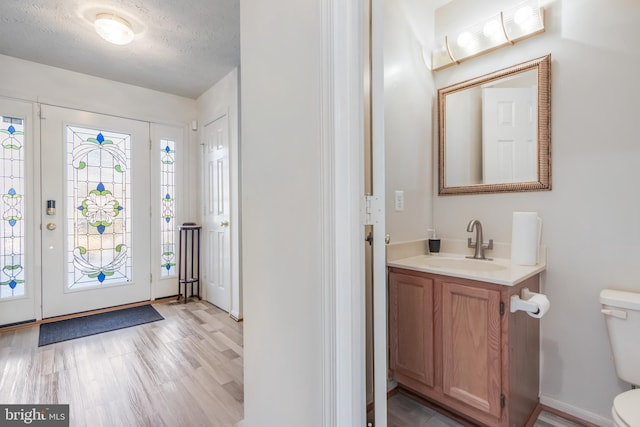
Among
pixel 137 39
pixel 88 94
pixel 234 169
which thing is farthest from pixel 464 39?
pixel 88 94

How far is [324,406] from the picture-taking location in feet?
3.13

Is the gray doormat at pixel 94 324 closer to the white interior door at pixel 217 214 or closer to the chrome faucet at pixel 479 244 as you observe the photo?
the white interior door at pixel 217 214

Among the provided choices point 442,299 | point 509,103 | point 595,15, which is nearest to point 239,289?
point 442,299

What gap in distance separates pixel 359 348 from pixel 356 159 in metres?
0.59

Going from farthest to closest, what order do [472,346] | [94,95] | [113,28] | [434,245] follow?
[94,95]
[113,28]
[434,245]
[472,346]

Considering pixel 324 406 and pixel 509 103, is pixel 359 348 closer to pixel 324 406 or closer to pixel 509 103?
pixel 324 406

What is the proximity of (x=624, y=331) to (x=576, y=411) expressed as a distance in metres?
0.58

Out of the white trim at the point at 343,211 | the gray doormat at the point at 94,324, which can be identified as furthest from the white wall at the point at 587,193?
the gray doormat at the point at 94,324

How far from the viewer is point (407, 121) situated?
1.95m

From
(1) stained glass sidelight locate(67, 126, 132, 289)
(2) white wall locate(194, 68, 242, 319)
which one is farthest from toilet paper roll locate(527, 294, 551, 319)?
(1) stained glass sidelight locate(67, 126, 132, 289)

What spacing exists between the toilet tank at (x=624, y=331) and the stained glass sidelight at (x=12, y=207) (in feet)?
14.4

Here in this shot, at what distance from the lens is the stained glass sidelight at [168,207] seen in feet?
11.9

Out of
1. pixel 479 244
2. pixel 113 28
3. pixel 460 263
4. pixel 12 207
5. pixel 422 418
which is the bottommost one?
pixel 422 418

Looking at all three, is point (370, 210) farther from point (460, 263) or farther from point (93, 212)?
point (93, 212)
